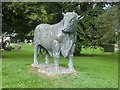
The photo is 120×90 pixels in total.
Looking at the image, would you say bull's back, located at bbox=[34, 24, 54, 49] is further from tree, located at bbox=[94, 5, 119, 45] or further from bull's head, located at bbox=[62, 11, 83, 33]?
tree, located at bbox=[94, 5, 119, 45]

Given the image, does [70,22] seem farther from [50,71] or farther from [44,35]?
[50,71]

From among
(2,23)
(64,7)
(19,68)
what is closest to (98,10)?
(64,7)

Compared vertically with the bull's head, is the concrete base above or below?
below

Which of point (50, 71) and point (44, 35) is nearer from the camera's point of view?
point (50, 71)

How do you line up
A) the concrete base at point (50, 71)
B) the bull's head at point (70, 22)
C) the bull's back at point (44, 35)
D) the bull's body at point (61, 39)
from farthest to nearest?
1. the bull's back at point (44, 35)
2. the concrete base at point (50, 71)
3. the bull's body at point (61, 39)
4. the bull's head at point (70, 22)

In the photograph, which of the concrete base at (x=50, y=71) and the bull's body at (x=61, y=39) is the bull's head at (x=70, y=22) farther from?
the concrete base at (x=50, y=71)

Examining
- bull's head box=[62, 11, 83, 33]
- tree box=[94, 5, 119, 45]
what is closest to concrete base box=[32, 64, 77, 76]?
bull's head box=[62, 11, 83, 33]

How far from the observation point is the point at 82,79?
10.3 m

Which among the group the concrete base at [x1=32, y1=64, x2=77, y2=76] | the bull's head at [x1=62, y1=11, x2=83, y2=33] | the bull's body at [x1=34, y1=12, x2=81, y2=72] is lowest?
the concrete base at [x1=32, y1=64, x2=77, y2=76]

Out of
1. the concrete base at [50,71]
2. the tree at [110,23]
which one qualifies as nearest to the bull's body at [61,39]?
the concrete base at [50,71]

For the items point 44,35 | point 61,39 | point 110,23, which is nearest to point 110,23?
point 110,23

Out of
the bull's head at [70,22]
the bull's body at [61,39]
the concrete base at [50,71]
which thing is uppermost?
the bull's head at [70,22]

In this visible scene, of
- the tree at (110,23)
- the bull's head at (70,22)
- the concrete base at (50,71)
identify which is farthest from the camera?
the tree at (110,23)

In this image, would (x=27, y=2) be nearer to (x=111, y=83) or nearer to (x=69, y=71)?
(x=69, y=71)
